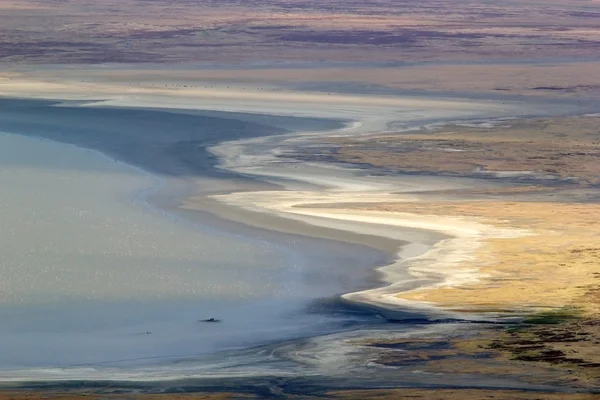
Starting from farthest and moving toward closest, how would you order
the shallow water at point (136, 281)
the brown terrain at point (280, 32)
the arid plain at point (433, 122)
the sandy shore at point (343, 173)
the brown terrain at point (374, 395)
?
the brown terrain at point (280, 32) → the sandy shore at point (343, 173) → the shallow water at point (136, 281) → the arid plain at point (433, 122) → the brown terrain at point (374, 395)

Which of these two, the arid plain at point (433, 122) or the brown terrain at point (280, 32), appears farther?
the brown terrain at point (280, 32)

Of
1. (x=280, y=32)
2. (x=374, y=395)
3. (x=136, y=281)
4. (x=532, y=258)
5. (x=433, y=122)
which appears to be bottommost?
(x=374, y=395)

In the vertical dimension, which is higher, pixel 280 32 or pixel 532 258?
pixel 280 32

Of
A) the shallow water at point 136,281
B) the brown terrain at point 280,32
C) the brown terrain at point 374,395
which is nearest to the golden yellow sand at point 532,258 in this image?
the shallow water at point 136,281

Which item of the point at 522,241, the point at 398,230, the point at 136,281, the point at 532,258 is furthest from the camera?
the point at 398,230

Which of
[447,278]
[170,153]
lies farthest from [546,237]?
[170,153]

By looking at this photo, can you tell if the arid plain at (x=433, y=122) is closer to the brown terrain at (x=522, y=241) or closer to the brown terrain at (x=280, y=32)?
the brown terrain at (x=522, y=241)

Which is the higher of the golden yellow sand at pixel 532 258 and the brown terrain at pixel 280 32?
the brown terrain at pixel 280 32

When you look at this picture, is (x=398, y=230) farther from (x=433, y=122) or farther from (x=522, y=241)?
(x=433, y=122)

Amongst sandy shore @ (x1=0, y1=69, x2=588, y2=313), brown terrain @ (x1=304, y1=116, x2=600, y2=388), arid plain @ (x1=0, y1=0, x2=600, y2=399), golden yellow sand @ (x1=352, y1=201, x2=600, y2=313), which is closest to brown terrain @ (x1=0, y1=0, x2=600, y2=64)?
arid plain @ (x1=0, y1=0, x2=600, y2=399)

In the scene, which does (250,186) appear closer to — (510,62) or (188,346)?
(188,346)

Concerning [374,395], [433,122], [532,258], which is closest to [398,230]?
[532,258]
